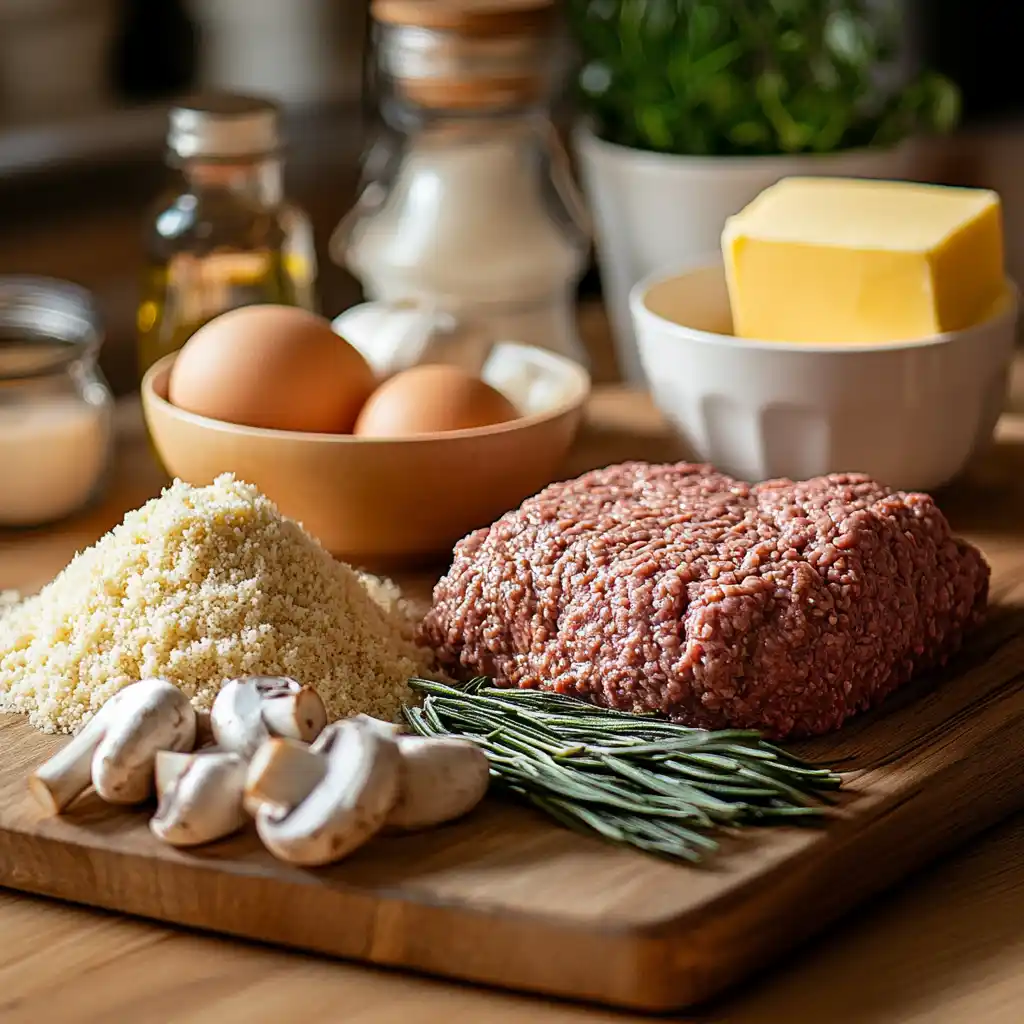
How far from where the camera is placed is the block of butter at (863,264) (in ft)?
5.04

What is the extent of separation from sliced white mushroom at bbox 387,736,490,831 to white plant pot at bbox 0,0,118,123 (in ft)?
6.53

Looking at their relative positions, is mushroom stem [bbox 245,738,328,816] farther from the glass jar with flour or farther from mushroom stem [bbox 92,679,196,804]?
the glass jar with flour

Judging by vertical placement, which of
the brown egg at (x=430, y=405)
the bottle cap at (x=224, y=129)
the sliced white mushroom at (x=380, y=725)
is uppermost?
the bottle cap at (x=224, y=129)

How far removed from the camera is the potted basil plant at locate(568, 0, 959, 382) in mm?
1960

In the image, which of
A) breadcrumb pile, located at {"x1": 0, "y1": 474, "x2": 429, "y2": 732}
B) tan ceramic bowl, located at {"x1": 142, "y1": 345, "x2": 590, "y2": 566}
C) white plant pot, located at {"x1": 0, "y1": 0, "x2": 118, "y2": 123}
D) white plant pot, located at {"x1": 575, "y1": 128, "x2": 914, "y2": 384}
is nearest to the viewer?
breadcrumb pile, located at {"x1": 0, "y1": 474, "x2": 429, "y2": 732}

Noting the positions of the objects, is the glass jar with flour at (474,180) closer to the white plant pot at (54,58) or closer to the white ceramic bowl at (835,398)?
the white ceramic bowl at (835,398)

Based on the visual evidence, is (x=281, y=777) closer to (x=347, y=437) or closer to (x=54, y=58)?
(x=347, y=437)

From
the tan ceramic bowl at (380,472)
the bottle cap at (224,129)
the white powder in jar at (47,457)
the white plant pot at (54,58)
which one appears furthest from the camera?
the white plant pot at (54,58)

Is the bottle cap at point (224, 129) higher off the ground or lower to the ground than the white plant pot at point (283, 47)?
higher

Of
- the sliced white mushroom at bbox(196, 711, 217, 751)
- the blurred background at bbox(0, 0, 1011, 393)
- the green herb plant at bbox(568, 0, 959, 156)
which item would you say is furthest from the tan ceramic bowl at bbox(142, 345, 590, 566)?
the blurred background at bbox(0, 0, 1011, 393)

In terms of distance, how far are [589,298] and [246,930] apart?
8.06ft

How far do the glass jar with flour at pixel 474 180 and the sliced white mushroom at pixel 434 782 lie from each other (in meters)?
0.82

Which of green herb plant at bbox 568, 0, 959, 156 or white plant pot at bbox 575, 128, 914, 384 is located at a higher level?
green herb plant at bbox 568, 0, 959, 156

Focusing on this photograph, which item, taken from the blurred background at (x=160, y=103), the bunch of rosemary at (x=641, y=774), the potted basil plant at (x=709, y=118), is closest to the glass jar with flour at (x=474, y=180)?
the potted basil plant at (x=709, y=118)
